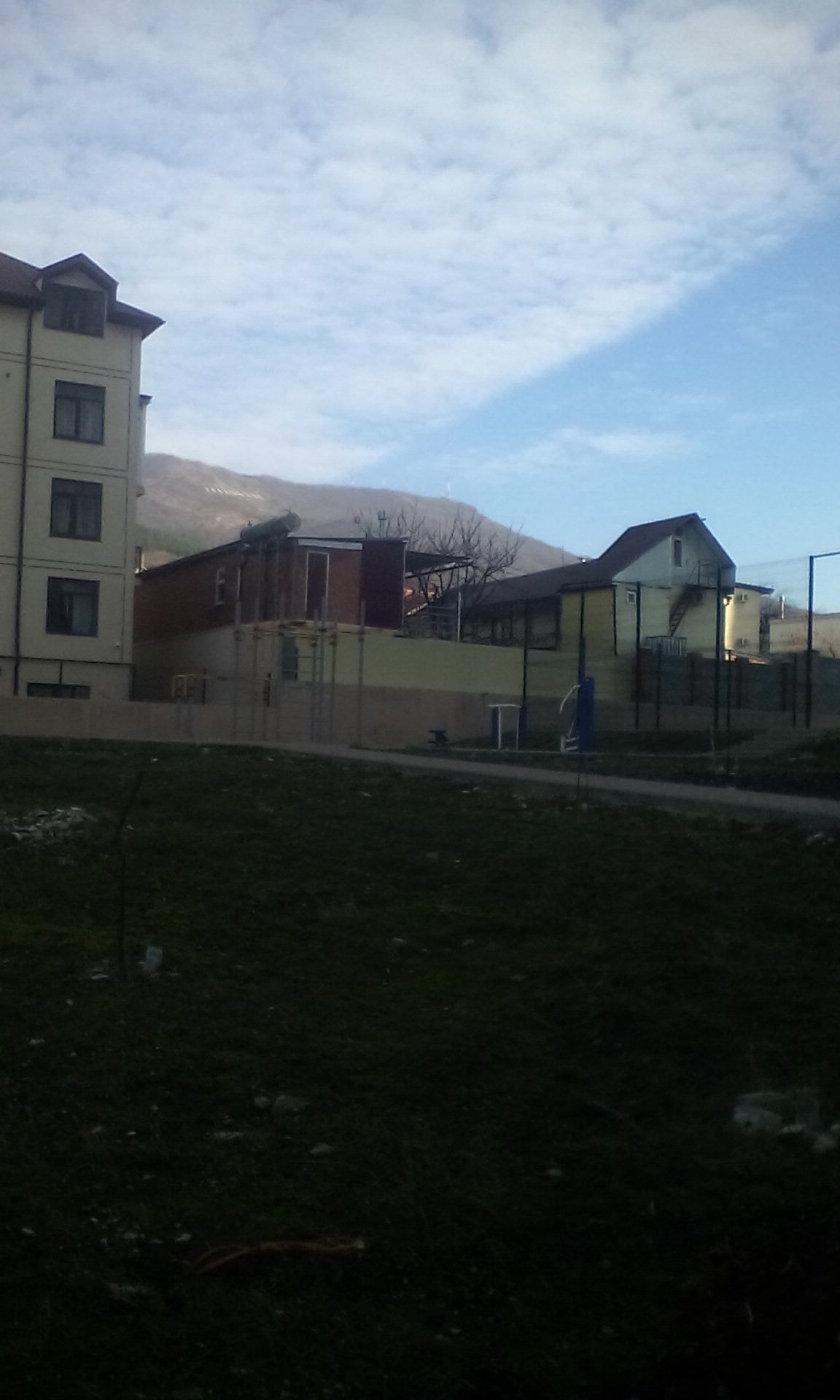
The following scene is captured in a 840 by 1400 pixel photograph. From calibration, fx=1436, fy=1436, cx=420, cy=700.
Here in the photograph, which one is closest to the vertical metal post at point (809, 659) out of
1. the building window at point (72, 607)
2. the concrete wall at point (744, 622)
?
the concrete wall at point (744, 622)

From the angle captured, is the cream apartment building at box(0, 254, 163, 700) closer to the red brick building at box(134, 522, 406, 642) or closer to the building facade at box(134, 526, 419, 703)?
the building facade at box(134, 526, 419, 703)

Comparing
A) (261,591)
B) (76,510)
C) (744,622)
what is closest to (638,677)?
(744,622)

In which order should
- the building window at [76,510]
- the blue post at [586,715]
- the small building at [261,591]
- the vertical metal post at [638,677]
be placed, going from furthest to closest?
the small building at [261,591] < the building window at [76,510] < the vertical metal post at [638,677] < the blue post at [586,715]

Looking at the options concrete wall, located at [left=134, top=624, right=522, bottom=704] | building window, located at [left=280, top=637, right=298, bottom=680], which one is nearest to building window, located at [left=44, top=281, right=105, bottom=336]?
concrete wall, located at [left=134, top=624, right=522, bottom=704]

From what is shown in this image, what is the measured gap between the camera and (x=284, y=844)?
8.80 metres

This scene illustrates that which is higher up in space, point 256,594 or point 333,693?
point 256,594

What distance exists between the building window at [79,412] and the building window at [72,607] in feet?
13.5

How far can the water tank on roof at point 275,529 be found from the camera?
42156 mm

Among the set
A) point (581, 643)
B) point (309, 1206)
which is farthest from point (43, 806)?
point (581, 643)

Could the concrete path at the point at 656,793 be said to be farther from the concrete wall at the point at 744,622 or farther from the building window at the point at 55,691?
the building window at the point at 55,691

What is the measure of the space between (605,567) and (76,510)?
2410cm

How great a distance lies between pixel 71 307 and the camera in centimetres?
4084

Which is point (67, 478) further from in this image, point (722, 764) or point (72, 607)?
point (722, 764)

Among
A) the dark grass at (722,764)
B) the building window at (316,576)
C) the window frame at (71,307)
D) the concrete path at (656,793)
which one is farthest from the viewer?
the building window at (316,576)
